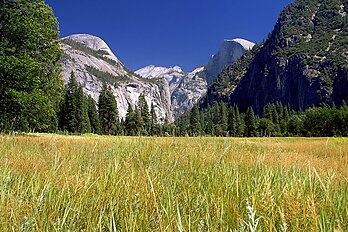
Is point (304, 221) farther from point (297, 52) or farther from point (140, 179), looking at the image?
point (297, 52)

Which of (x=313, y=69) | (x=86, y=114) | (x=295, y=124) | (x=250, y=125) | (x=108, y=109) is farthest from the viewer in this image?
(x=313, y=69)

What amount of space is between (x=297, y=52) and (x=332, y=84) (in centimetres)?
3868

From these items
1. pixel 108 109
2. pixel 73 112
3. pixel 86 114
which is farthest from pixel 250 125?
pixel 73 112

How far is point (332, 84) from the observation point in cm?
15100

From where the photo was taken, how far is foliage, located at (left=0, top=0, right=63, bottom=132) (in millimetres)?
14555

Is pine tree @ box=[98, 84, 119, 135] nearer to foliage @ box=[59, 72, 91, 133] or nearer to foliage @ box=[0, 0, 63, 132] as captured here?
foliage @ box=[59, 72, 91, 133]

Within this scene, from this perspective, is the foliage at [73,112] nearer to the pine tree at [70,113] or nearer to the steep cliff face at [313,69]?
the pine tree at [70,113]

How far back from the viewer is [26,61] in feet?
48.4

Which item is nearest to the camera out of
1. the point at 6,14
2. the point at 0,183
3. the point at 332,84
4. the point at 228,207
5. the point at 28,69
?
the point at 228,207

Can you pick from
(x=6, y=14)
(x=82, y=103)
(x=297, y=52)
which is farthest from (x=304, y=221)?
(x=297, y=52)

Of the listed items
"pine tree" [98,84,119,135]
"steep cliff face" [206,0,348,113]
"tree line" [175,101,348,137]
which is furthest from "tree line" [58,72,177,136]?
"steep cliff face" [206,0,348,113]

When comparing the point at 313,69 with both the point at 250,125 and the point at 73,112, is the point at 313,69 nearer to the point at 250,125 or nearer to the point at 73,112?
the point at 250,125

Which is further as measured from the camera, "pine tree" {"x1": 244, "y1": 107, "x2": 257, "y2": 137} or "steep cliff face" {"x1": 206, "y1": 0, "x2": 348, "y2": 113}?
"steep cliff face" {"x1": 206, "y1": 0, "x2": 348, "y2": 113}

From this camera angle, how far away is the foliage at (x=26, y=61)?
47.8ft
